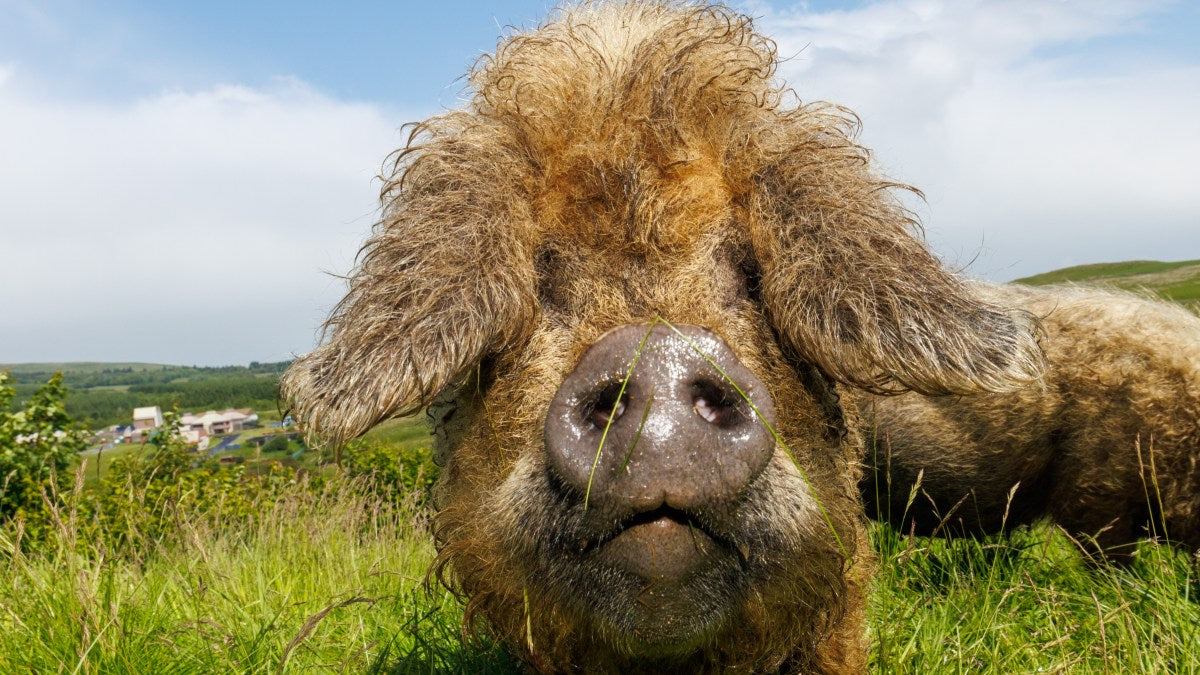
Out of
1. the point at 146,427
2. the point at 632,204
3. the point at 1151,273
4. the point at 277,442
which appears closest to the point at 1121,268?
the point at 1151,273

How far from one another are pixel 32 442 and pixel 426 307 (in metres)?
10.2

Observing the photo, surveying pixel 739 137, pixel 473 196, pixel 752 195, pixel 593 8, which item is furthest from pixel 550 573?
pixel 593 8

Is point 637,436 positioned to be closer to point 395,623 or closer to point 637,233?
point 637,233

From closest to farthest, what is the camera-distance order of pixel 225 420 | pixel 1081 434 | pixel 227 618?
pixel 227 618, pixel 1081 434, pixel 225 420

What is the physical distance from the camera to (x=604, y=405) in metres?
1.55

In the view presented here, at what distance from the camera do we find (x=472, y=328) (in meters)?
1.70

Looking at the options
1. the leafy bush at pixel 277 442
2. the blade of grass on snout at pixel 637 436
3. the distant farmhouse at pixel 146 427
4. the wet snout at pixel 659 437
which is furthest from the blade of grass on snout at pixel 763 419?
the distant farmhouse at pixel 146 427

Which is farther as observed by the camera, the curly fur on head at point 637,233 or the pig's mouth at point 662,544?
the curly fur on head at point 637,233

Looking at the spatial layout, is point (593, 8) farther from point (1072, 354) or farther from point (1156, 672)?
point (1072, 354)

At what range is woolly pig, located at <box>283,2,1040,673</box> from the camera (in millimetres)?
1538

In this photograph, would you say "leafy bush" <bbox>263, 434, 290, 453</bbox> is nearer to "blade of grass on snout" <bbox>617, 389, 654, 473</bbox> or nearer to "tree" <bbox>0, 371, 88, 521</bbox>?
"tree" <bbox>0, 371, 88, 521</bbox>

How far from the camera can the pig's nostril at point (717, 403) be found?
5.07 feet

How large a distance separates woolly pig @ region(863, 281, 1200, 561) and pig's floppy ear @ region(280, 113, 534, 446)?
129 inches

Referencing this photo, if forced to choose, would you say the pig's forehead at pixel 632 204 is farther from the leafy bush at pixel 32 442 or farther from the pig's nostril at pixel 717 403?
the leafy bush at pixel 32 442
